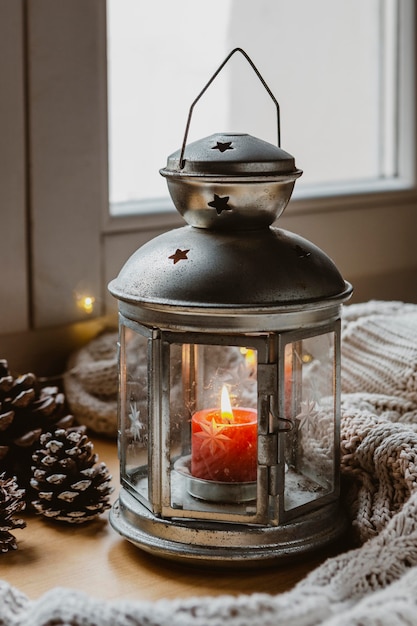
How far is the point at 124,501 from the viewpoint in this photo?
37.7 inches

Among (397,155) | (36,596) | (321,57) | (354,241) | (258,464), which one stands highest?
(321,57)

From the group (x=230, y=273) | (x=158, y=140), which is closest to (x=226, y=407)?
(x=230, y=273)

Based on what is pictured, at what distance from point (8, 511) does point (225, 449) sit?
0.68ft

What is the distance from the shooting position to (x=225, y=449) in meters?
0.93

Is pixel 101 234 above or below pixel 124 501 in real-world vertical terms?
above

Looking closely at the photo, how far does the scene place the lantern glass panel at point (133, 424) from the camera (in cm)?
97

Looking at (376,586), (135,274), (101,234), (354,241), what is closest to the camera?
(376,586)

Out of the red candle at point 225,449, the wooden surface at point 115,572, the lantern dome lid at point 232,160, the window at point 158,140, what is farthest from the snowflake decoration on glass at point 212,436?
the window at point 158,140

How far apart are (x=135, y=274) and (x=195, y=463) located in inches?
7.5

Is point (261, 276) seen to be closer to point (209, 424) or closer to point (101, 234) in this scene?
point (209, 424)

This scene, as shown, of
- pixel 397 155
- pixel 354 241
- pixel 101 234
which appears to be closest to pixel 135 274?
pixel 101 234

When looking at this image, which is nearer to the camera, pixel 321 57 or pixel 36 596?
pixel 36 596

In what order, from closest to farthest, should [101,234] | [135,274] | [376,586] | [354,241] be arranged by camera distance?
[376,586]
[135,274]
[101,234]
[354,241]

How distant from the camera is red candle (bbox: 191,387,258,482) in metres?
0.93
